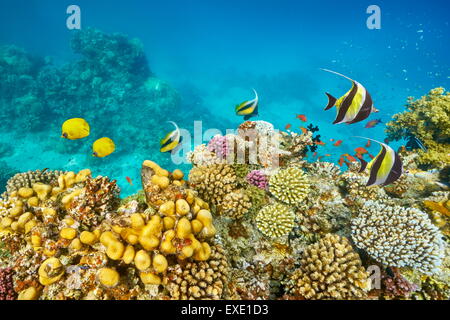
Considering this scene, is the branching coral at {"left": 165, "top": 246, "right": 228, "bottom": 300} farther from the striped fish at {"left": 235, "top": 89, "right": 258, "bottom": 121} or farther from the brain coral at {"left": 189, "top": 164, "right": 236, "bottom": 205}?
the striped fish at {"left": 235, "top": 89, "right": 258, "bottom": 121}

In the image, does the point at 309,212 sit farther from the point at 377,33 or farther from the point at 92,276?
the point at 377,33

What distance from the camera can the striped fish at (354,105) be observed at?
2.84 meters

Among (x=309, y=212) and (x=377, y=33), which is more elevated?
(x=377, y=33)

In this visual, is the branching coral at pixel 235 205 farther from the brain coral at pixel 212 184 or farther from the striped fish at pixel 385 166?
the striped fish at pixel 385 166

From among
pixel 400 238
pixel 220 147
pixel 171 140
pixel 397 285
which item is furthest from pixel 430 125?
pixel 171 140

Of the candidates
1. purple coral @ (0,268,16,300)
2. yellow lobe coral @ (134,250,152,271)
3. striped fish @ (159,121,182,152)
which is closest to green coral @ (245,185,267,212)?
striped fish @ (159,121,182,152)

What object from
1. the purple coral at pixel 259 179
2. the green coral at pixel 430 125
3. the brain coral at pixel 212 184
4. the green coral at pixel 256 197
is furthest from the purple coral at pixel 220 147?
the green coral at pixel 430 125

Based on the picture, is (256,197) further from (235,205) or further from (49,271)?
(49,271)

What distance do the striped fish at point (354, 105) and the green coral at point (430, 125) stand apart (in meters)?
5.31

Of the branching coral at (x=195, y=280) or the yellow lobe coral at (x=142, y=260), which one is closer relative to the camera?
the yellow lobe coral at (x=142, y=260)

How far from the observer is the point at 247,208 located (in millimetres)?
4273
